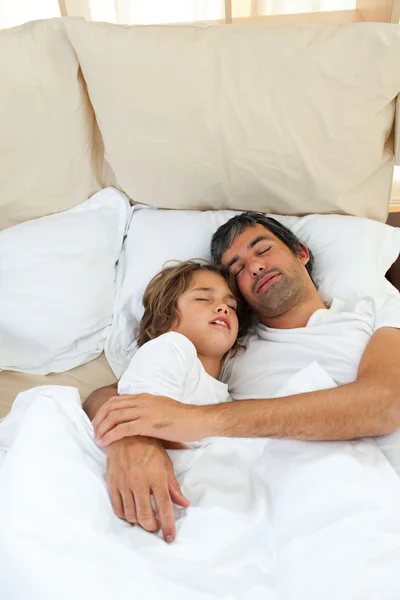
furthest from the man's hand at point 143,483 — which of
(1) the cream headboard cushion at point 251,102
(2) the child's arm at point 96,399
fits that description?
(1) the cream headboard cushion at point 251,102

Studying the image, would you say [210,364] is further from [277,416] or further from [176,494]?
[176,494]

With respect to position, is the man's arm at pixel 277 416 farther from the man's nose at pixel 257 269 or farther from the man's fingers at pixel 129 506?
the man's nose at pixel 257 269

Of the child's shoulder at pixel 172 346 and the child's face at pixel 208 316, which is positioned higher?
the child's shoulder at pixel 172 346

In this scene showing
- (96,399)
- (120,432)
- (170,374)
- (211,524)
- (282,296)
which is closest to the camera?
(211,524)

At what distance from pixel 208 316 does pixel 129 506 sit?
21.6 inches

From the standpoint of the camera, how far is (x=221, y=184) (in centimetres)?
181

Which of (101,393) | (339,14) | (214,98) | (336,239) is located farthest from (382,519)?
(339,14)

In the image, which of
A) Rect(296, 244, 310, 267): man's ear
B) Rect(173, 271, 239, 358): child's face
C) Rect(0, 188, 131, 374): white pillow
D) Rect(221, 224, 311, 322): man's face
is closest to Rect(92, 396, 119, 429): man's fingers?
Rect(173, 271, 239, 358): child's face

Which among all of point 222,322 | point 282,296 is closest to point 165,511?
point 222,322

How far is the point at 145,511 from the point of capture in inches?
44.1

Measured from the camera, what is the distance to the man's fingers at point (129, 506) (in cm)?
112

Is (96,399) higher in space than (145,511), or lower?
lower

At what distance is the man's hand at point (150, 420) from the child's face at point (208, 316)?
0.27 meters

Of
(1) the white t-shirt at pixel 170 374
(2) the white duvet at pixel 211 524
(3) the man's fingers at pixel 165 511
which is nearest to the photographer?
(2) the white duvet at pixel 211 524
